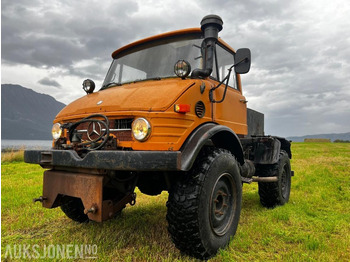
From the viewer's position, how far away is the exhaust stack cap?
9.91 ft

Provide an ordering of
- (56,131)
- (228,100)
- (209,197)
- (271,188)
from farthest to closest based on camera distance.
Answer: (271,188) < (228,100) < (56,131) < (209,197)

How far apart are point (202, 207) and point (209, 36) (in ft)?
6.30

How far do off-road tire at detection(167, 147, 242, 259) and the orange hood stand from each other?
0.74m

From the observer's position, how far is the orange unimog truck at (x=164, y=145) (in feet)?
7.98

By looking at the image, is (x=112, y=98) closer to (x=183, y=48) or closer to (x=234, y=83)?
(x=183, y=48)

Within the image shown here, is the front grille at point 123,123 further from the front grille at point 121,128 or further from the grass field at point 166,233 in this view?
the grass field at point 166,233

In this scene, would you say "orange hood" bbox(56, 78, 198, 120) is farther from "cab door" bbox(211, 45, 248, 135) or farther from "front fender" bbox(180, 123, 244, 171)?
"cab door" bbox(211, 45, 248, 135)

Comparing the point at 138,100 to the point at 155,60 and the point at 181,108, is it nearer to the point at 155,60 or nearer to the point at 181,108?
the point at 181,108

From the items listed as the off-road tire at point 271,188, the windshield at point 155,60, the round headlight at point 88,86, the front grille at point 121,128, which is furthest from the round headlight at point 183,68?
the off-road tire at point 271,188

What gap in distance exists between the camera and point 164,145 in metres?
2.44

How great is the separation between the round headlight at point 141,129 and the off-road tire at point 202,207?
59cm

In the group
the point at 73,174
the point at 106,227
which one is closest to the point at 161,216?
the point at 106,227

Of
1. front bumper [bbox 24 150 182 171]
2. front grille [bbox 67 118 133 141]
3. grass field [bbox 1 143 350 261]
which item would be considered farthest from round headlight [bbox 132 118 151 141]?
grass field [bbox 1 143 350 261]

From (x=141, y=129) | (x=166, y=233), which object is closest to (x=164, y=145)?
(x=141, y=129)
